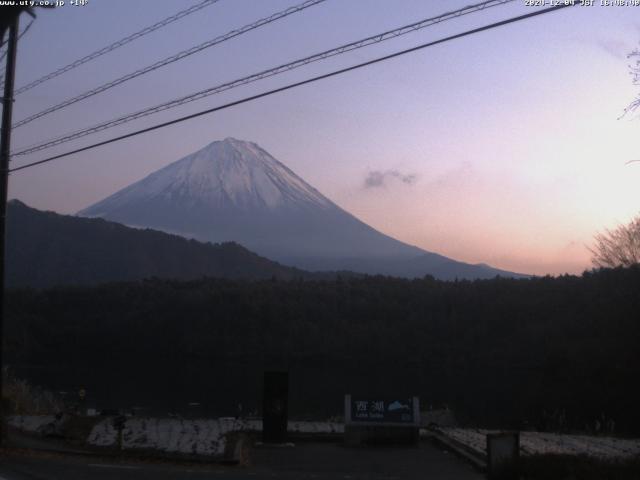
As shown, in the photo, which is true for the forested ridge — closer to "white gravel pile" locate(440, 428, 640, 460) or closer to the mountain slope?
"white gravel pile" locate(440, 428, 640, 460)

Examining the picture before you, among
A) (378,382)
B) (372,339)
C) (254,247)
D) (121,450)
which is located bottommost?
(121,450)

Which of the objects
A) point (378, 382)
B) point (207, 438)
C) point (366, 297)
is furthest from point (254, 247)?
point (207, 438)

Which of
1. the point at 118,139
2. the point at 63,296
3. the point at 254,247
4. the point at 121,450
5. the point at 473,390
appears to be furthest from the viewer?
the point at 254,247

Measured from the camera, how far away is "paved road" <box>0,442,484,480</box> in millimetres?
12586

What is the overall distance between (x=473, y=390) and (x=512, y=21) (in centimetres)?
3897

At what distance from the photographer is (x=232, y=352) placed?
73.5m

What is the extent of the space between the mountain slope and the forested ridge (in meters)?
32.4

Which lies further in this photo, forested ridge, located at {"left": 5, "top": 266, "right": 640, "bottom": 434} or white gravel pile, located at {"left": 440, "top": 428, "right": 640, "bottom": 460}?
forested ridge, located at {"left": 5, "top": 266, "right": 640, "bottom": 434}

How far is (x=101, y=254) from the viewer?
124750 millimetres

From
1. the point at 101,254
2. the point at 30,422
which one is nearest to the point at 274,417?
the point at 30,422

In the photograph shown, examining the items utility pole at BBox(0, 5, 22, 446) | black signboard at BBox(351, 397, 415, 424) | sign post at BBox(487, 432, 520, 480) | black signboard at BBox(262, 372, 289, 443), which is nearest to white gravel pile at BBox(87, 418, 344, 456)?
black signboard at BBox(262, 372, 289, 443)

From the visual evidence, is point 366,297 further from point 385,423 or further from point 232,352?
point 385,423

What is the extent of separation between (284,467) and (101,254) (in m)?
115

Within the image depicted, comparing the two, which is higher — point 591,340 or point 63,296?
point 63,296
